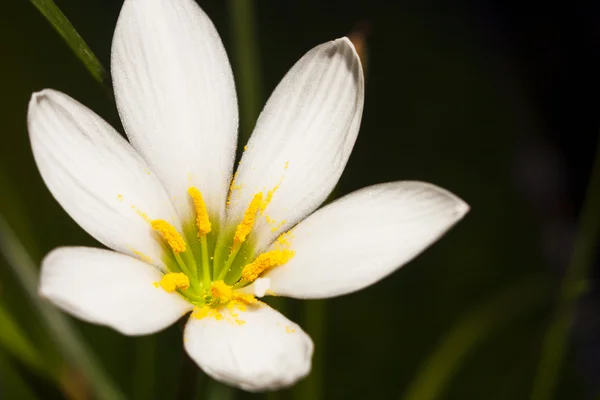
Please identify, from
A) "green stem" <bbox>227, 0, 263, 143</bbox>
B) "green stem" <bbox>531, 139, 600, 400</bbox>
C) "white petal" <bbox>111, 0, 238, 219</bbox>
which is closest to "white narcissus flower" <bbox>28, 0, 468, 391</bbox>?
"white petal" <bbox>111, 0, 238, 219</bbox>

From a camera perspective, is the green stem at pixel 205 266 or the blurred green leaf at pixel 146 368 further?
the blurred green leaf at pixel 146 368

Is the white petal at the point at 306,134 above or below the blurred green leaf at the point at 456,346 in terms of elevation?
above

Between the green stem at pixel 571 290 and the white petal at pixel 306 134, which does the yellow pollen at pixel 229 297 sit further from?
the green stem at pixel 571 290

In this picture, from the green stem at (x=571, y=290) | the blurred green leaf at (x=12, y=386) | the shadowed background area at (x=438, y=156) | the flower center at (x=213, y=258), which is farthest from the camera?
the shadowed background area at (x=438, y=156)

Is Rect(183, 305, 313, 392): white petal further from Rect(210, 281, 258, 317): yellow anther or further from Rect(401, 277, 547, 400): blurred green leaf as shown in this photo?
Rect(401, 277, 547, 400): blurred green leaf

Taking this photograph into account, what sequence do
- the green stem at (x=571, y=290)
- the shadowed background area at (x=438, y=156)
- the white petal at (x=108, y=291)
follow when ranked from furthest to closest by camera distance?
the shadowed background area at (x=438, y=156)
the green stem at (x=571, y=290)
the white petal at (x=108, y=291)

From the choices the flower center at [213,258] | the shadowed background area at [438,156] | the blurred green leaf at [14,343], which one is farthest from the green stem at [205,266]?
the shadowed background area at [438,156]

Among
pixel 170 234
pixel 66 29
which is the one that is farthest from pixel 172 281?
pixel 66 29

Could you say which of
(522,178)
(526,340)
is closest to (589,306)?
(526,340)
